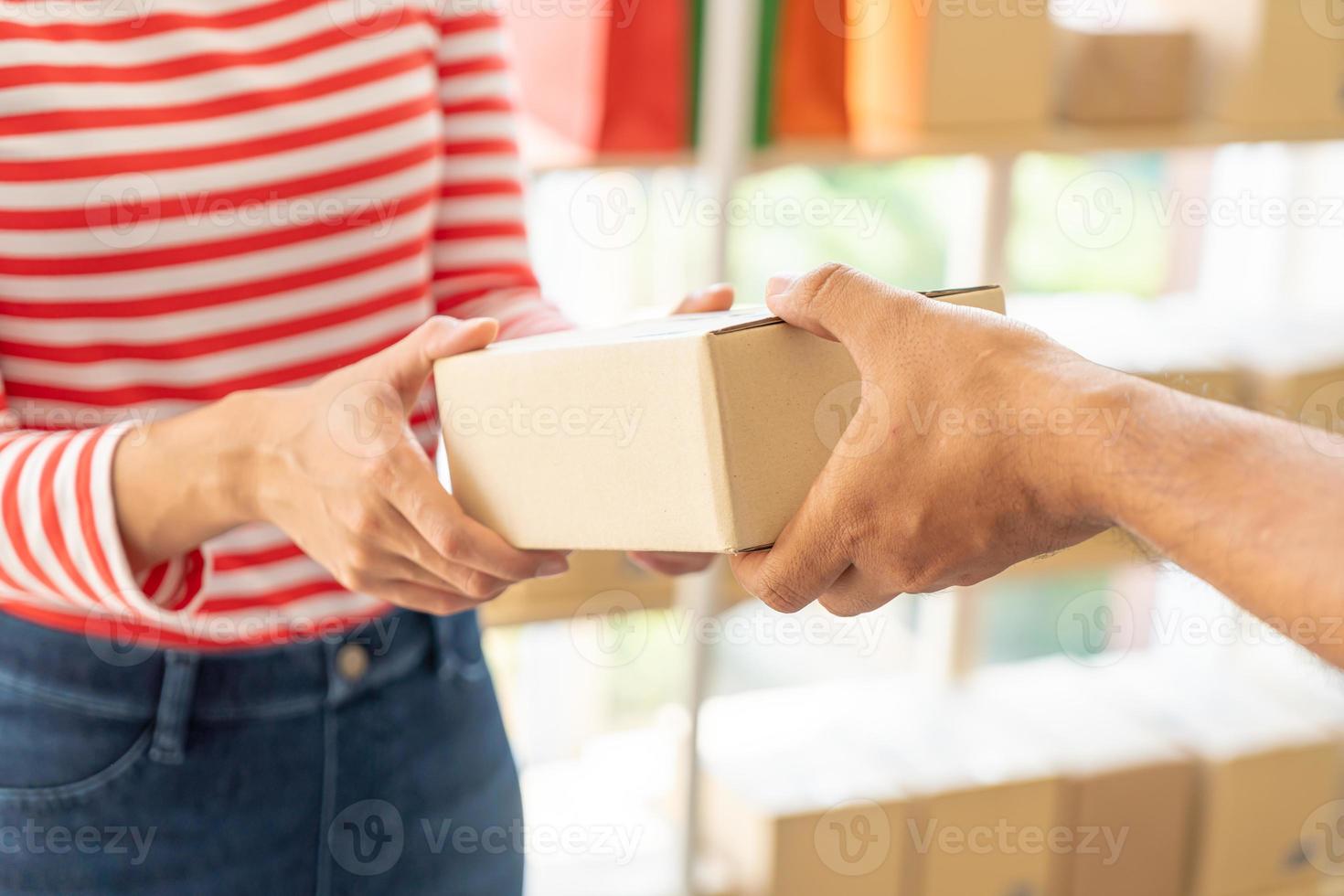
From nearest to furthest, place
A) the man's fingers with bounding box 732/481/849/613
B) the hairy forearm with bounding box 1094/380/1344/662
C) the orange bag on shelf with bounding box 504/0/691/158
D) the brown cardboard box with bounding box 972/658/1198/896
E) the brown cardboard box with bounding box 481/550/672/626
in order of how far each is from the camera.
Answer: the hairy forearm with bounding box 1094/380/1344/662, the man's fingers with bounding box 732/481/849/613, the orange bag on shelf with bounding box 504/0/691/158, the brown cardboard box with bounding box 481/550/672/626, the brown cardboard box with bounding box 972/658/1198/896

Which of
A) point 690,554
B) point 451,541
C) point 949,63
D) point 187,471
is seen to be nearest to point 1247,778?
point 949,63

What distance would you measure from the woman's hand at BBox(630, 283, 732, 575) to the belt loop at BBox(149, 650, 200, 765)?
0.28 metres

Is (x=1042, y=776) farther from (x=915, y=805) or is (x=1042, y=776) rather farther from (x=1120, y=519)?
(x=1120, y=519)

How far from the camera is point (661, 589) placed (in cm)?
140

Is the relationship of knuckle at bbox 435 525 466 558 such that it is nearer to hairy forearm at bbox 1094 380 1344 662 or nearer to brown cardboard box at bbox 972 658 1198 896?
hairy forearm at bbox 1094 380 1344 662

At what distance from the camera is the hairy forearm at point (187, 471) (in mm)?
707

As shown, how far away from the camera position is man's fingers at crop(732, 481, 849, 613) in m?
0.69

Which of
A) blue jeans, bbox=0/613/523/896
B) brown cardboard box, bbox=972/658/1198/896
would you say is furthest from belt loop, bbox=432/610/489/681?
brown cardboard box, bbox=972/658/1198/896

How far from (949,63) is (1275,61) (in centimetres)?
42

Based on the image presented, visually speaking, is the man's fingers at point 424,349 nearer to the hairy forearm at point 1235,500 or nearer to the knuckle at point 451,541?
the knuckle at point 451,541

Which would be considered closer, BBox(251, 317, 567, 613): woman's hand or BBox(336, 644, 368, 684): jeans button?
BBox(251, 317, 567, 613): woman's hand

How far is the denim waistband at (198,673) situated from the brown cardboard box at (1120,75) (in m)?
1.06

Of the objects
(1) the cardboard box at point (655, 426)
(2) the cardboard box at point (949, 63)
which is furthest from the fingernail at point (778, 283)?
(2) the cardboard box at point (949, 63)

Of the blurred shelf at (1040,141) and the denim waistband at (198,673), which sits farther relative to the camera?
the blurred shelf at (1040,141)
